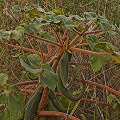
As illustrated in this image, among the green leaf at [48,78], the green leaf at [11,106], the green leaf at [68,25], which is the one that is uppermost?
the green leaf at [68,25]

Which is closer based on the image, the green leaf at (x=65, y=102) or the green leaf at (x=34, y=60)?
the green leaf at (x=34, y=60)

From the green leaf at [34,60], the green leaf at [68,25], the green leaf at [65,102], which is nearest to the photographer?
the green leaf at [68,25]

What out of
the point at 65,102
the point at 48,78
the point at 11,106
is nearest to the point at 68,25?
the point at 48,78

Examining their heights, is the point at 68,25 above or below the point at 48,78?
above

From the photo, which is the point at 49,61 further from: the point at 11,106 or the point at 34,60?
the point at 11,106

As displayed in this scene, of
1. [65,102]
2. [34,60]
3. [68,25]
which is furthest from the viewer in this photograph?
[65,102]

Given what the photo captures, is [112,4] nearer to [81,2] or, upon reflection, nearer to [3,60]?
[81,2]

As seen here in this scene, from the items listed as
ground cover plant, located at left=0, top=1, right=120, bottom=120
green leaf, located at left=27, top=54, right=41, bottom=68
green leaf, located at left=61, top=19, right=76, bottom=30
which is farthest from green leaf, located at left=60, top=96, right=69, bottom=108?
green leaf, located at left=61, top=19, right=76, bottom=30

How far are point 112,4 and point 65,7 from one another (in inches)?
23.9

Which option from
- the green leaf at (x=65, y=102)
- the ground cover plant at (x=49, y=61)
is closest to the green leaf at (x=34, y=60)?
the ground cover plant at (x=49, y=61)

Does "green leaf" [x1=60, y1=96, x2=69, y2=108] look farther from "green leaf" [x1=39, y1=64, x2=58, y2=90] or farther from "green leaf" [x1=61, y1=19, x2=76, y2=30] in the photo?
"green leaf" [x1=61, y1=19, x2=76, y2=30]

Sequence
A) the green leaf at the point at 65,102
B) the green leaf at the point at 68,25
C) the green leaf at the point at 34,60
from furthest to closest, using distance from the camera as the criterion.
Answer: the green leaf at the point at 65,102
the green leaf at the point at 34,60
the green leaf at the point at 68,25

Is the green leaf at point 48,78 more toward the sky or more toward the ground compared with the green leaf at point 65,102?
more toward the sky

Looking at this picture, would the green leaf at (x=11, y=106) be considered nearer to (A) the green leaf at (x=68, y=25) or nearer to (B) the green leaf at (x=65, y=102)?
(A) the green leaf at (x=68, y=25)
